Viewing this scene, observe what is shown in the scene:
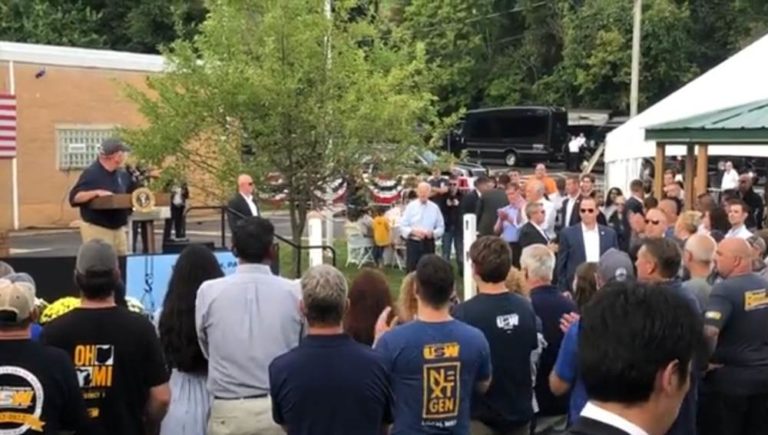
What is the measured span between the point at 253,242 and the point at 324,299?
2.68ft

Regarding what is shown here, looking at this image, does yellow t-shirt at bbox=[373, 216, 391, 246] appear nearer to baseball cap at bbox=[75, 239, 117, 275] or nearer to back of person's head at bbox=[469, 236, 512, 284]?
back of person's head at bbox=[469, 236, 512, 284]

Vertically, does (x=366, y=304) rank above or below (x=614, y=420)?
below

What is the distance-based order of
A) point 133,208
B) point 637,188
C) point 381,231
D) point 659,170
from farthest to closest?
point 381,231, point 659,170, point 637,188, point 133,208

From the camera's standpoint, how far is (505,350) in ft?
18.7

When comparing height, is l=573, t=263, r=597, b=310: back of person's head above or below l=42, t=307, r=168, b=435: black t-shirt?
above

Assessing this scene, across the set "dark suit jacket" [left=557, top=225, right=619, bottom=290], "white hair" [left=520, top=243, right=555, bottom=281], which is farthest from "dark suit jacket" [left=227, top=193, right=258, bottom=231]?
"white hair" [left=520, top=243, right=555, bottom=281]

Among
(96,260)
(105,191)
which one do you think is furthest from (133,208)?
(96,260)

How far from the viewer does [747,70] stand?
19078mm

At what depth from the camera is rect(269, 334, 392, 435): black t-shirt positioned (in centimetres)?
438

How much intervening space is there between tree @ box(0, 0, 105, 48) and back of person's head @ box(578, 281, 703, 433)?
42.5m

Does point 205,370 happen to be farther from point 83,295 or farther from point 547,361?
point 547,361

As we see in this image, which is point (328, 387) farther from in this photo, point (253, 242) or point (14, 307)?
point (14, 307)

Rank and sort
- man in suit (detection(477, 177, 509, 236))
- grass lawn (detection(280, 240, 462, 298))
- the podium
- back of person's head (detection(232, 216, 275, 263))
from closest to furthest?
1. back of person's head (detection(232, 216, 275, 263))
2. the podium
3. man in suit (detection(477, 177, 509, 236))
4. grass lawn (detection(280, 240, 462, 298))

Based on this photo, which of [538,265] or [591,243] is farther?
[591,243]
